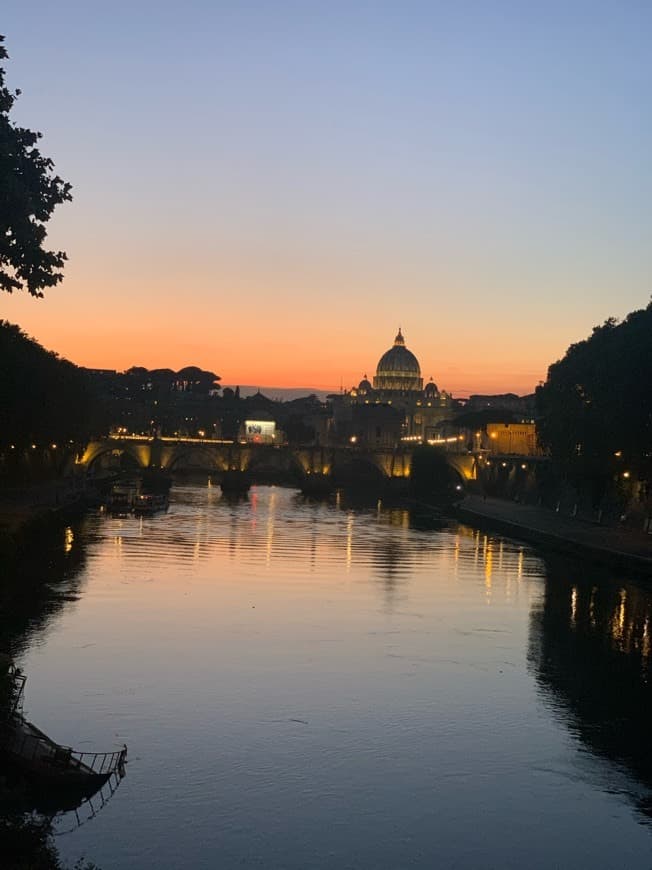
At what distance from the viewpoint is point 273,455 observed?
14838cm

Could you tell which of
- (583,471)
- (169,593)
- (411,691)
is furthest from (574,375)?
(411,691)

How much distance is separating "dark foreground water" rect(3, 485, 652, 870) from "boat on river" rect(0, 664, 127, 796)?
624 millimetres

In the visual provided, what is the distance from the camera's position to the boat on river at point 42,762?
78.0ft

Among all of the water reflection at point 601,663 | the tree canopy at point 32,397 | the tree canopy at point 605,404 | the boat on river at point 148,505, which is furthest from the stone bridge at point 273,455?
the water reflection at point 601,663

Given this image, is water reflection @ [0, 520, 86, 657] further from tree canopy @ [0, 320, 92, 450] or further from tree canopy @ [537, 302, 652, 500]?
tree canopy @ [537, 302, 652, 500]

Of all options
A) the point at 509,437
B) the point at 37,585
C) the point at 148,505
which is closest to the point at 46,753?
the point at 37,585

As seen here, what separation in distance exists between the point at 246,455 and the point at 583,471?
74.1 m

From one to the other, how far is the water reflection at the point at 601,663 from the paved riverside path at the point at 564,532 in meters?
3.94

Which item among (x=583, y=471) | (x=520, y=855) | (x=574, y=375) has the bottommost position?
(x=520, y=855)

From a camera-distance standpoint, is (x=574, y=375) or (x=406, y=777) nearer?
(x=406, y=777)

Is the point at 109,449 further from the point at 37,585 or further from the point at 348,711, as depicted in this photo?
the point at 348,711

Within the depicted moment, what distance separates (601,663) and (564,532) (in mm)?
37582

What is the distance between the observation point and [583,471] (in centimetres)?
7594

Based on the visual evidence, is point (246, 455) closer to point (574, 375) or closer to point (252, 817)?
point (574, 375)
